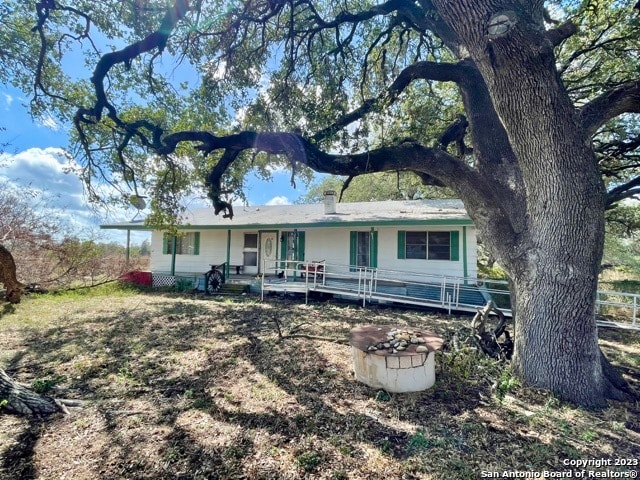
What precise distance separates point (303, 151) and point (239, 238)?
1014 centimetres

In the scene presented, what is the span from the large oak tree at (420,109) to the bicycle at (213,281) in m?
3.15

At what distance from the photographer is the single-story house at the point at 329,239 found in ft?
34.7

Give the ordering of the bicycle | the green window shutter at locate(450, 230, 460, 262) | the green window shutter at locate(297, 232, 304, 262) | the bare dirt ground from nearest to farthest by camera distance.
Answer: the bare dirt ground → the green window shutter at locate(450, 230, 460, 262) → the bicycle → the green window shutter at locate(297, 232, 304, 262)

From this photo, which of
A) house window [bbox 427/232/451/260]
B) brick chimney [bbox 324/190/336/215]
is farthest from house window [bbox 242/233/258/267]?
house window [bbox 427/232/451/260]

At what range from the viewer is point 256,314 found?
862 cm

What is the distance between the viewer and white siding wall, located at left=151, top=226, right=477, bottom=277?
34.6ft

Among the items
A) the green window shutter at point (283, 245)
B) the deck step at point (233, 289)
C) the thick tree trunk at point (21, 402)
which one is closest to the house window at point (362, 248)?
the green window shutter at point (283, 245)

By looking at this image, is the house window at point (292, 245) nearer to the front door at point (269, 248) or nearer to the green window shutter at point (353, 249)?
the front door at point (269, 248)

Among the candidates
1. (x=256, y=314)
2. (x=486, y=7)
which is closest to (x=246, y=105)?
(x=256, y=314)

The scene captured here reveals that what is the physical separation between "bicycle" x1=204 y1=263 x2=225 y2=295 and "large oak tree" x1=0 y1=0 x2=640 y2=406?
124 inches

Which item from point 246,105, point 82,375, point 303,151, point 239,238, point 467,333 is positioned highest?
point 246,105

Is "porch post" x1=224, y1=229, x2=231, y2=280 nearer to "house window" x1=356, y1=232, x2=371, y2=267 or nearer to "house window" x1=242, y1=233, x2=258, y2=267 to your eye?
"house window" x1=242, y1=233, x2=258, y2=267

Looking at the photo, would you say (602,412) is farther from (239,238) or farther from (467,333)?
(239,238)

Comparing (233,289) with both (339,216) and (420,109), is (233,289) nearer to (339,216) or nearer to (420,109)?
(339,216)
